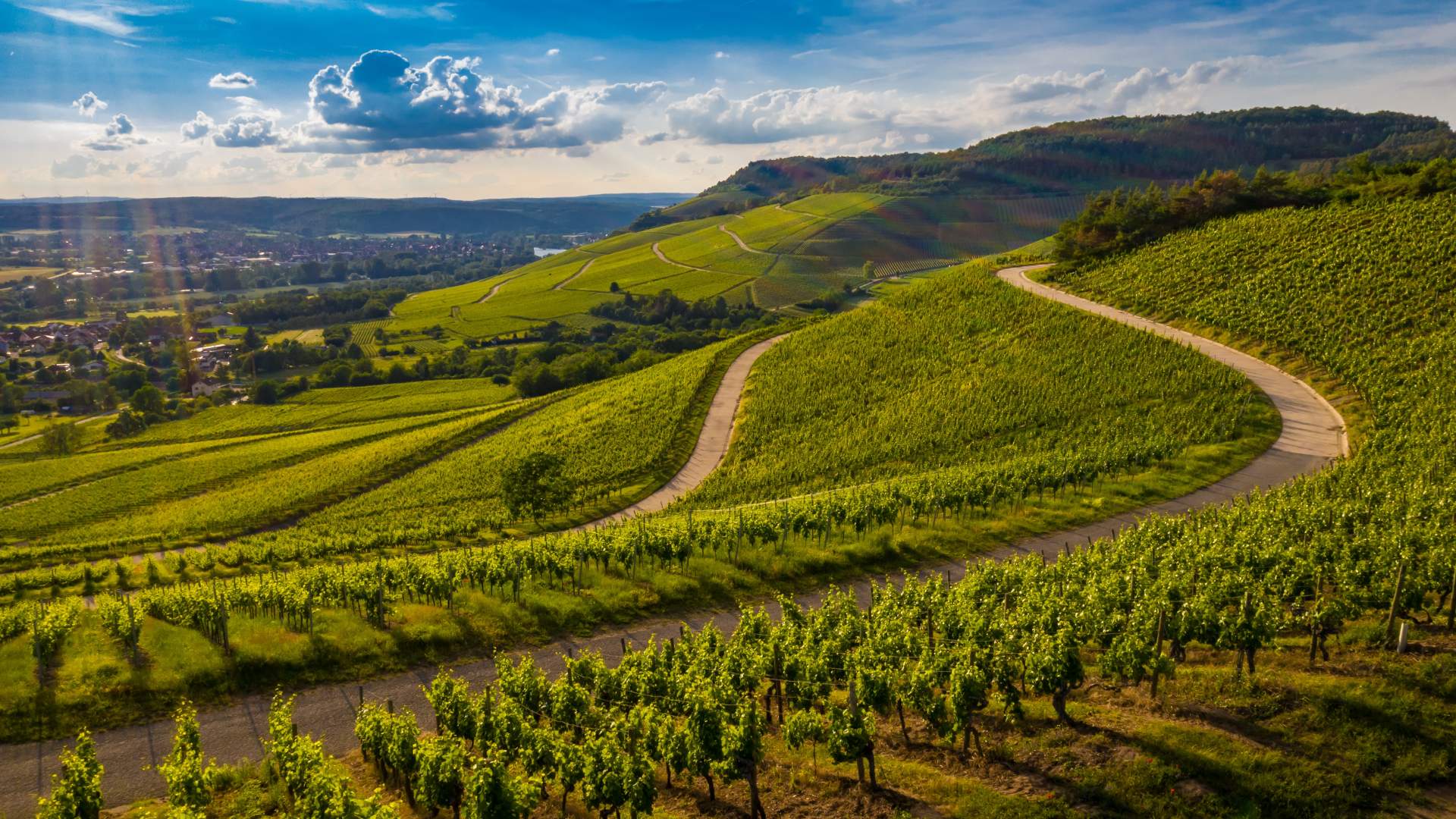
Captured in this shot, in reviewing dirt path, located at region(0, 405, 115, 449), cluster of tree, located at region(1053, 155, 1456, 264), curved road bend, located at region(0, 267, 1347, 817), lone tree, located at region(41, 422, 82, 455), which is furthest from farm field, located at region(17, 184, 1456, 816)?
dirt path, located at region(0, 405, 115, 449)

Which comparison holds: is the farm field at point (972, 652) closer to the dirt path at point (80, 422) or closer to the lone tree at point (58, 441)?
the lone tree at point (58, 441)

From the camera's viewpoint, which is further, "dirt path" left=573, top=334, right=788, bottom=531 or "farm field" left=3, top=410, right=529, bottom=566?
"farm field" left=3, top=410, right=529, bottom=566

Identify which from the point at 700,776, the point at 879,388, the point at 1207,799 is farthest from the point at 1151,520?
the point at 879,388

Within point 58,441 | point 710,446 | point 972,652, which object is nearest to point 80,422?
point 58,441

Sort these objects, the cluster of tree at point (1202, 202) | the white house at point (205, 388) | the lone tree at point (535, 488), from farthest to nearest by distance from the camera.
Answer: the white house at point (205, 388) < the cluster of tree at point (1202, 202) < the lone tree at point (535, 488)

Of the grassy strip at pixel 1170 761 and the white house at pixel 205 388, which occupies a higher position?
the grassy strip at pixel 1170 761

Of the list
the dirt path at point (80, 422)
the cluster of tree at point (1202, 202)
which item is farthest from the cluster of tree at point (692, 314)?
the dirt path at point (80, 422)

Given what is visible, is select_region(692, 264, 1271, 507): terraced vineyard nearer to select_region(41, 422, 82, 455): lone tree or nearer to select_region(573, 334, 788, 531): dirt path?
select_region(573, 334, 788, 531): dirt path
